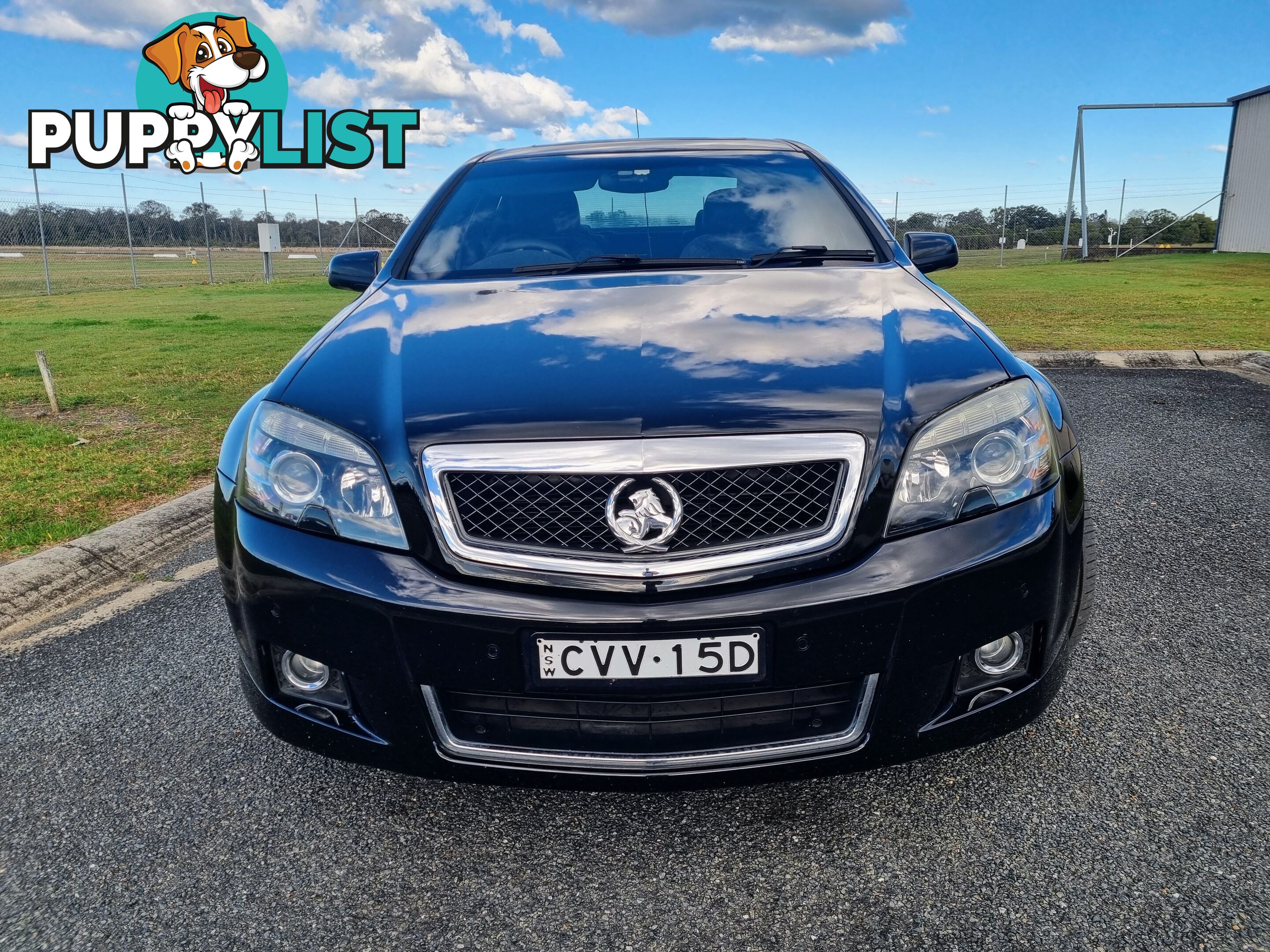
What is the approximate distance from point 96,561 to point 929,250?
325 centimetres

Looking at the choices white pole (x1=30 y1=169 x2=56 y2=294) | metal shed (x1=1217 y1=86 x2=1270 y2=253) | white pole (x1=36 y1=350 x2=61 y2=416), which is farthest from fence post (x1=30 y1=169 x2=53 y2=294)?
metal shed (x1=1217 y1=86 x2=1270 y2=253)

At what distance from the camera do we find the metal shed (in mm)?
31094

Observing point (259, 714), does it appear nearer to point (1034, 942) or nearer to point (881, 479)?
point (881, 479)

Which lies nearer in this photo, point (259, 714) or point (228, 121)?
point (259, 714)

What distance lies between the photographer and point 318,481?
6.31 feet

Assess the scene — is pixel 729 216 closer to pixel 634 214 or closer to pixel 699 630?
pixel 634 214

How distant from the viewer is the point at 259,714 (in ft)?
6.66

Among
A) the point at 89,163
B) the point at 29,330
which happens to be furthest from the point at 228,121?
the point at 29,330

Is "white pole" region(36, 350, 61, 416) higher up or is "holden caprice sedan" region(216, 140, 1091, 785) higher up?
"holden caprice sedan" region(216, 140, 1091, 785)

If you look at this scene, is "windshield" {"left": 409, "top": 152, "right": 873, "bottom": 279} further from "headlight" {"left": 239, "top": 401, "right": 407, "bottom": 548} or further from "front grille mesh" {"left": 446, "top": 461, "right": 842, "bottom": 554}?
"front grille mesh" {"left": 446, "top": 461, "right": 842, "bottom": 554}

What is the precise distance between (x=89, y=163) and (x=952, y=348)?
2622cm

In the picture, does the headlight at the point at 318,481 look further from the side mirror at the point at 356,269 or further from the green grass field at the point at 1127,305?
the green grass field at the point at 1127,305

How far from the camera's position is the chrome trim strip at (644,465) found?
1756mm

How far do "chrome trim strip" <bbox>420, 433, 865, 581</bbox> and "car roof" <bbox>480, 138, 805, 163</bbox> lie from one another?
78.1 inches
